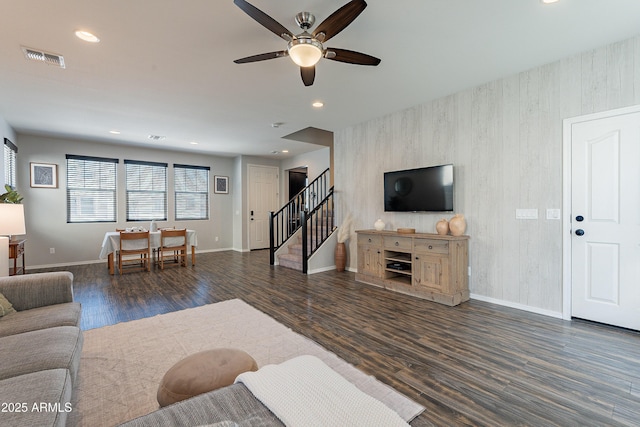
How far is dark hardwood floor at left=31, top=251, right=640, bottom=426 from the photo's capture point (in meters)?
1.73

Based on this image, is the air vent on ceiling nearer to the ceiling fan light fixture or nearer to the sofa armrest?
the sofa armrest

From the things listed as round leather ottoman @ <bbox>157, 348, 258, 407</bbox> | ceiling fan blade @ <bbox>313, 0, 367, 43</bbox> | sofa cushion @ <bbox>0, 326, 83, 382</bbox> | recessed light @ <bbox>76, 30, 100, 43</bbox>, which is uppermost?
recessed light @ <bbox>76, 30, 100, 43</bbox>

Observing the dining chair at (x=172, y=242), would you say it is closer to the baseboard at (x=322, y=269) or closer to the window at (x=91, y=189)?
the window at (x=91, y=189)

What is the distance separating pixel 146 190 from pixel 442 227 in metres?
7.11

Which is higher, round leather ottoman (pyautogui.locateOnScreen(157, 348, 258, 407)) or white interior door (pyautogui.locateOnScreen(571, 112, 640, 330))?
white interior door (pyautogui.locateOnScreen(571, 112, 640, 330))

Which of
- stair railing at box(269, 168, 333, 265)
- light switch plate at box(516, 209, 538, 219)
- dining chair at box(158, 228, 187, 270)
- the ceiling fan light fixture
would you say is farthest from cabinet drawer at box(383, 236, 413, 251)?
dining chair at box(158, 228, 187, 270)

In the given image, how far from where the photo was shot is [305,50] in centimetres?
229

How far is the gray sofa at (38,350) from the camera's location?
3.49ft

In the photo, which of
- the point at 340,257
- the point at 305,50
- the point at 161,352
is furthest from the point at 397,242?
the point at 161,352

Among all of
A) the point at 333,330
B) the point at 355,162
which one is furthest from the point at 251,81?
the point at 333,330

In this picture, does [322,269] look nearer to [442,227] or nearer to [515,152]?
[442,227]

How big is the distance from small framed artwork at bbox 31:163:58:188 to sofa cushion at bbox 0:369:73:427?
6749 mm

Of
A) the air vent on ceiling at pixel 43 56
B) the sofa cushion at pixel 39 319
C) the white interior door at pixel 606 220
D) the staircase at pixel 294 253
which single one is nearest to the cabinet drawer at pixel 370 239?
the staircase at pixel 294 253

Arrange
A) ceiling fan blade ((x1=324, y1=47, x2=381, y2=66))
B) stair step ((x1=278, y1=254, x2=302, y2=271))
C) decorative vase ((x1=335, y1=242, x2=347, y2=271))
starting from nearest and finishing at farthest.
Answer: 1. ceiling fan blade ((x1=324, y1=47, x2=381, y2=66))
2. decorative vase ((x1=335, y1=242, x2=347, y2=271))
3. stair step ((x1=278, y1=254, x2=302, y2=271))
